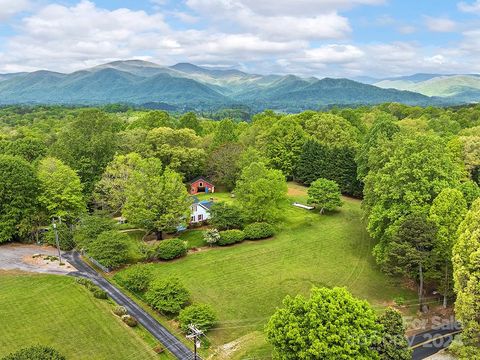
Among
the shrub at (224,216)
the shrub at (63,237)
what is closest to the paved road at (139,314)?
the shrub at (63,237)

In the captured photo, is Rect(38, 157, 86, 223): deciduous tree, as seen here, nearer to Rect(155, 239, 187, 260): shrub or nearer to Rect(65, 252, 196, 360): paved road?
Rect(65, 252, 196, 360): paved road

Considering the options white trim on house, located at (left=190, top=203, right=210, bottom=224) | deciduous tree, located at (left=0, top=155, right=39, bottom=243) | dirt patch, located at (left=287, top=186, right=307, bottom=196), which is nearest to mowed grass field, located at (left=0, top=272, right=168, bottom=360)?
deciduous tree, located at (left=0, top=155, right=39, bottom=243)

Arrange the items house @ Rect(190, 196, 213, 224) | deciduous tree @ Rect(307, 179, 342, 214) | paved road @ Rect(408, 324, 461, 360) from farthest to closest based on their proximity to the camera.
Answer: deciduous tree @ Rect(307, 179, 342, 214), house @ Rect(190, 196, 213, 224), paved road @ Rect(408, 324, 461, 360)

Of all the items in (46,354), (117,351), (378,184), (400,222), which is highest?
(378,184)

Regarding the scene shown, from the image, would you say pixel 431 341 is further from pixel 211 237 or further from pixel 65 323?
pixel 65 323

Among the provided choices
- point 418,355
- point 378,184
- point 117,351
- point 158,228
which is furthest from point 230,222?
point 418,355

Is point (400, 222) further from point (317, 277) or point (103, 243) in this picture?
point (103, 243)
